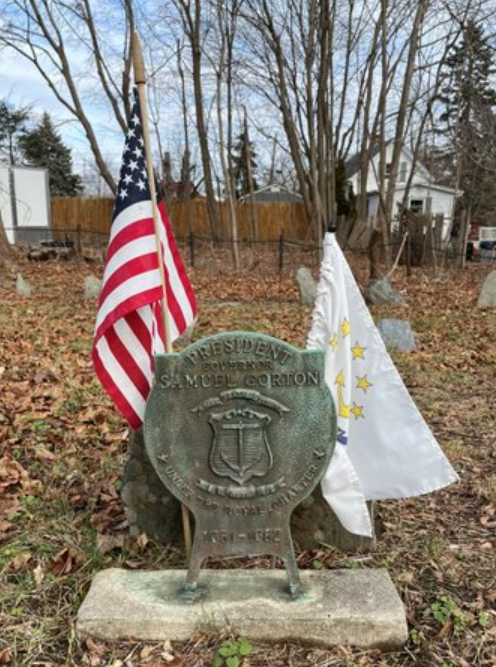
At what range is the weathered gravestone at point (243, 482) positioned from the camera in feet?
7.42

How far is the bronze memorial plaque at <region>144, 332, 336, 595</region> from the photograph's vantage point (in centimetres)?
229

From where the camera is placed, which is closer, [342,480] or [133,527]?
[342,480]

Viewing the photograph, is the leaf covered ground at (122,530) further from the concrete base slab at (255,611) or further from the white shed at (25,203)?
the white shed at (25,203)

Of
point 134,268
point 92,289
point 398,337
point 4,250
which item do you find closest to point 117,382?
point 134,268

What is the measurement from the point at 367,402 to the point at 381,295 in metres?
8.07

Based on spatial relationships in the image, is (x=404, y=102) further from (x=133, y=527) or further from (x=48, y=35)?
(x=133, y=527)

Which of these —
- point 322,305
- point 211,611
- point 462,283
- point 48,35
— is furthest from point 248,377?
point 48,35

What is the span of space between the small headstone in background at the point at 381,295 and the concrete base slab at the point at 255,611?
27.8ft

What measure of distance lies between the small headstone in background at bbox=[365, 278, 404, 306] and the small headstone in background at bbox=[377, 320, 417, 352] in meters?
3.43

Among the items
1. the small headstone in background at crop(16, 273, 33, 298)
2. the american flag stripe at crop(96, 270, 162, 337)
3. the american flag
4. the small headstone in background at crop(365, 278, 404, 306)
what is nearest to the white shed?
the small headstone in background at crop(16, 273, 33, 298)

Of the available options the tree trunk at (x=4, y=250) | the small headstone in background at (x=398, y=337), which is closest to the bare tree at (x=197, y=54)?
the tree trunk at (x=4, y=250)

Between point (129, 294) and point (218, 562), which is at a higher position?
point (129, 294)

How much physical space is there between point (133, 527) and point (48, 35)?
774 inches

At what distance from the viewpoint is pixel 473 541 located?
116 inches
